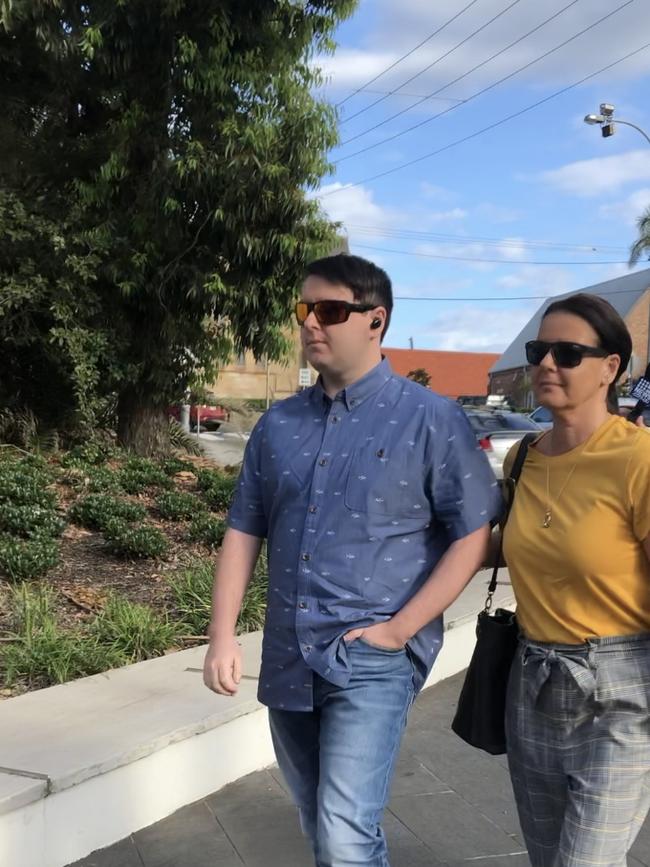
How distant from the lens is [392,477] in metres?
2.29

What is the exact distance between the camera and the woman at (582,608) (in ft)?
6.91

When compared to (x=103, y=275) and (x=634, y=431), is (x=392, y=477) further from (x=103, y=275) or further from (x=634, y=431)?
(x=103, y=275)

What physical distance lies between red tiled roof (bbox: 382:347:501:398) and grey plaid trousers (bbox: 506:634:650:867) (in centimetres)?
8952

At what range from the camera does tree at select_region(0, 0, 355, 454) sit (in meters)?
9.65

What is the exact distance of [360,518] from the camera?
228 centimetres

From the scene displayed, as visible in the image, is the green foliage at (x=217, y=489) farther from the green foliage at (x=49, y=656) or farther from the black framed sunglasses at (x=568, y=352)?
the black framed sunglasses at (x=568, y=352)

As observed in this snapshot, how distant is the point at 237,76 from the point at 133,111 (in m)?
1.23

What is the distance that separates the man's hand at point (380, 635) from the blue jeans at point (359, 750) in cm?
2

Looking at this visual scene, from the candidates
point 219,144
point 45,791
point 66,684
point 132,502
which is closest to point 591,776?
point 45,791

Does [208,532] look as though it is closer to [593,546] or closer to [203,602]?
[203,602]

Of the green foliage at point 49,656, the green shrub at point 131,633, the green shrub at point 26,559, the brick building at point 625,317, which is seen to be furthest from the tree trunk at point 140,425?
the brick building at point 625,317

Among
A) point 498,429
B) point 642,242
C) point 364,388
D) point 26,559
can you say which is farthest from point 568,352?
point 642,242

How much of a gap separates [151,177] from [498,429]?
31.6ft

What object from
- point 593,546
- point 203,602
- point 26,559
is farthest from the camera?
point 26,559
